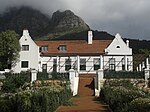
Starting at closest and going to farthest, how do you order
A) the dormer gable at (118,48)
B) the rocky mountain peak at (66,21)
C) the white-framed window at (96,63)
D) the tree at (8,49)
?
the tree at (8,49), the white-framed window at (96,63), the dormer gable at (118,48), the rocky mountain peak at (66,21)

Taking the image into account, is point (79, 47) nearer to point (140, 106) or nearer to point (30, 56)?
point (30, 56)

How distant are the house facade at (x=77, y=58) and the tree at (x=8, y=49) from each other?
135 centimetres

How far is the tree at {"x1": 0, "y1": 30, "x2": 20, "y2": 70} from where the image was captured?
5469 cm

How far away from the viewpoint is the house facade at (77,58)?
57.5 m

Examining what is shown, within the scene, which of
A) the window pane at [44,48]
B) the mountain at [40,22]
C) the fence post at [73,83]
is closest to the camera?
the fence post at [73,83]

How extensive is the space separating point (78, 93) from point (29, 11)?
76.7m

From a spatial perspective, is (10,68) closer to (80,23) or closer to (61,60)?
(61,60)

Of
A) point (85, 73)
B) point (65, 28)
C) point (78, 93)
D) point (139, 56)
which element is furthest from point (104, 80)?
point (65, 28)

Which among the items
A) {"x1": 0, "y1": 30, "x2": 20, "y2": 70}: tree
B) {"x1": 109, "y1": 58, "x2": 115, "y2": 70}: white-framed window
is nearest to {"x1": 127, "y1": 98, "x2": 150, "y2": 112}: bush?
{"x1": 0, "y1": 30, "x2": 20, "y2": 70}: tree

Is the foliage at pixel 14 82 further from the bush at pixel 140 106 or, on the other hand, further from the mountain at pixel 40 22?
the mountain at pixel 40 22

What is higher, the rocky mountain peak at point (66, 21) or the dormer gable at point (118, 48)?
the rocky mountain peak at point (66, 21)

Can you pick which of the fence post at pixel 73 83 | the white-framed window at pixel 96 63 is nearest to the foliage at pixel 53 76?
the fence post at pixel 73 83

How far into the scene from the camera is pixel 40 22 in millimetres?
116312

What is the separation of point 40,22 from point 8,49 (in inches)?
2450
